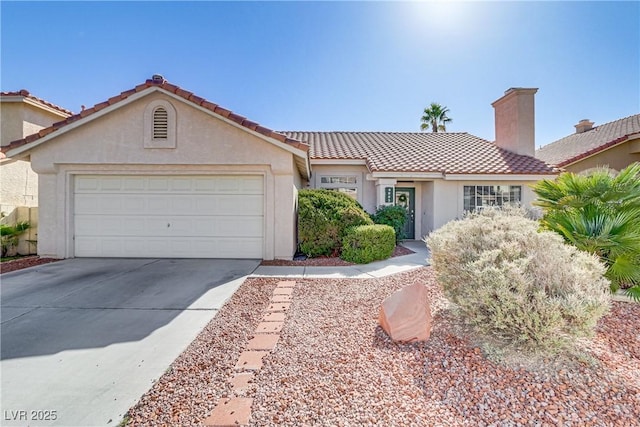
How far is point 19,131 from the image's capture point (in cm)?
1209

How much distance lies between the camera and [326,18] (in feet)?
32.8

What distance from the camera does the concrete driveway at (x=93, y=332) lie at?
2688 millimetres

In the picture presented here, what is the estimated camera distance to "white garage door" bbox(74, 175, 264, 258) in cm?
902

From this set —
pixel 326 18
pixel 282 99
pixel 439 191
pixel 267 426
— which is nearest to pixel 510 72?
pixel 439 191

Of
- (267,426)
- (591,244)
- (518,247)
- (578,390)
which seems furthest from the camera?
(591,244)

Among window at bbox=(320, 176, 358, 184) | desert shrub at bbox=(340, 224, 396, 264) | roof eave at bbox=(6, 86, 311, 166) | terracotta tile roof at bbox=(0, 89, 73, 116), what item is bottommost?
desert shrub at bbox=(340, 224, 396, 264)

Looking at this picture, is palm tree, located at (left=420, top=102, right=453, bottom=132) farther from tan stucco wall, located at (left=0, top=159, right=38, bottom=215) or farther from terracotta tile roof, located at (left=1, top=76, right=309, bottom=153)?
tan stucco wall, located at (left=0, top=159, right=38, bottom=215)

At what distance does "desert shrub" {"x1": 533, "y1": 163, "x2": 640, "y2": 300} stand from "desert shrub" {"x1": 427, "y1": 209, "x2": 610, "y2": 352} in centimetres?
158

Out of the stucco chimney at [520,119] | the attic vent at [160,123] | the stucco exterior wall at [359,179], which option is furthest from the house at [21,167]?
the stucco chimney at [520,119]

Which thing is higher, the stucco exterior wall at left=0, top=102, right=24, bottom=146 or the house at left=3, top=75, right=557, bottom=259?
the stucco exterior wall at left=0, top=102, right=24, bottom=146

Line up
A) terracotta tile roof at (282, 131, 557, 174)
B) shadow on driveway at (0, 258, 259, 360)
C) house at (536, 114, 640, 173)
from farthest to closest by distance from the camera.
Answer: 1. house at (536, 114, 640, 173)
2. terracotta tile roof at (282, 131, 557, 174)
3. shadow on driveway at (0, 258, 259, 360)

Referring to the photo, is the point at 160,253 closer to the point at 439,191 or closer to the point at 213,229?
the point at 213,229

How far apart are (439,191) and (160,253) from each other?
37.0ft

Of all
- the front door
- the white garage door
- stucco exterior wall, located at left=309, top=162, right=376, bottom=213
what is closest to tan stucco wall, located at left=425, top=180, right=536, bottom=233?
the front door
